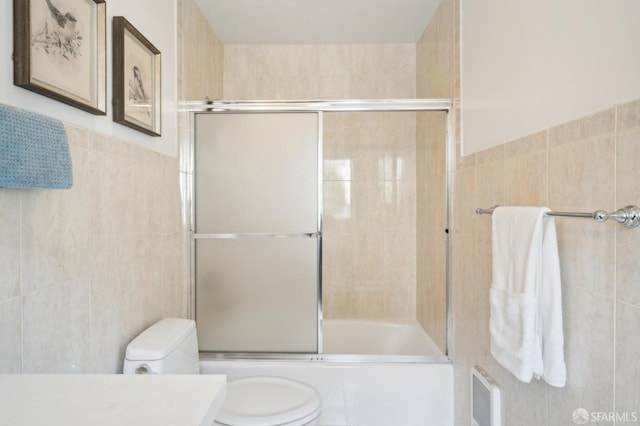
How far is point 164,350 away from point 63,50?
1.02m

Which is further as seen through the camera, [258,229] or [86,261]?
[258,229]

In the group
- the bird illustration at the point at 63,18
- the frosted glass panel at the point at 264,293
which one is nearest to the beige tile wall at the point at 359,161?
the frosted glass panel at the point at 264,293

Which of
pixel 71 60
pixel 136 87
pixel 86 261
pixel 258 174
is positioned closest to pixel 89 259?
pixel 86 261

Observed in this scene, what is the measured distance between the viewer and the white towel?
1066 millimetres

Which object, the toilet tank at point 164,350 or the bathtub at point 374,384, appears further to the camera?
the bathtub at point 374,384

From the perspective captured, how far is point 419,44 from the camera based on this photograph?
282 cm

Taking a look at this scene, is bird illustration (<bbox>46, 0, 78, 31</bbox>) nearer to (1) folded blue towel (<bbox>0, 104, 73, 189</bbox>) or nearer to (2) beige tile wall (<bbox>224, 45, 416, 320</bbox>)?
(1) folded blue towel (<bbox>0, 104, 73, 189</bbox>)

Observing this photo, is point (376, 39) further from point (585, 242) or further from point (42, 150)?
point (42, 150)

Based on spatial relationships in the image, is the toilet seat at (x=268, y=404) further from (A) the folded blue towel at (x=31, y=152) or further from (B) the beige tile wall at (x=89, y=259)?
(A) the folded blue towel at (x=31, y=152)

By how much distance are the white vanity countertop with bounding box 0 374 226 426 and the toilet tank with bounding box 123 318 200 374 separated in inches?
23.8

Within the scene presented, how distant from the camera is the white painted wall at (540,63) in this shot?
91 centimetres

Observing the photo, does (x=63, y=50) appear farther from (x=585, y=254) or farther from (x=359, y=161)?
(x=359, y=161)

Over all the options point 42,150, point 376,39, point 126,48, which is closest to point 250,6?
point 376,39

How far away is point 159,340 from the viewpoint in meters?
1.43
